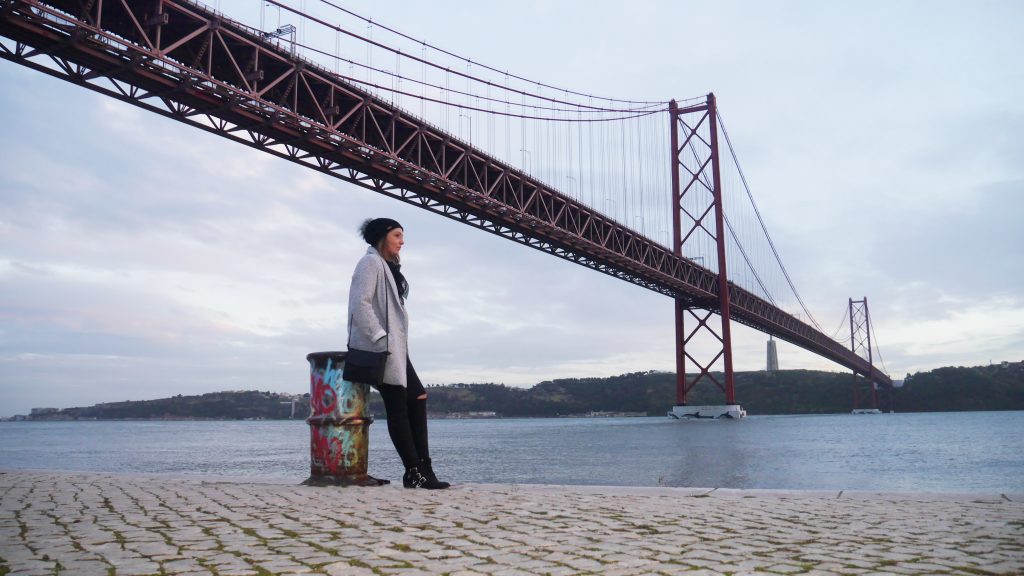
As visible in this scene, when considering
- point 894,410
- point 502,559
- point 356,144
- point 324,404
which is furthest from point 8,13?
point 894,410

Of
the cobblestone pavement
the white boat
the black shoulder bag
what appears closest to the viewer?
the cobblestone pavement

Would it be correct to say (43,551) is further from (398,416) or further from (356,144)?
(356,144)

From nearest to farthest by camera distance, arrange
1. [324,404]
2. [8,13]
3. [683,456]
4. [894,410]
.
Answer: [324,404] → [8,13] → [683,456] → [894,410]

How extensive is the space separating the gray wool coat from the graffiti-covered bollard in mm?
396

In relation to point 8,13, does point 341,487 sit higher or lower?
lower

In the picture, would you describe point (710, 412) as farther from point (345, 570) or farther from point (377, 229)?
point (345, 570)

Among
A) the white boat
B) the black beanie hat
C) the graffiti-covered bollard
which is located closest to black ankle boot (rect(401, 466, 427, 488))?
the graffiti-covered bollard

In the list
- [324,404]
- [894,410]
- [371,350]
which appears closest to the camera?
[371,350]

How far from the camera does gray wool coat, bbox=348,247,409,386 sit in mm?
5109

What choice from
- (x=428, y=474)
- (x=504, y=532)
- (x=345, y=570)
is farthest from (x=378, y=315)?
(x=345, y=570)

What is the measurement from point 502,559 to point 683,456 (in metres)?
17.3

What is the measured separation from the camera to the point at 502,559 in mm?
2920

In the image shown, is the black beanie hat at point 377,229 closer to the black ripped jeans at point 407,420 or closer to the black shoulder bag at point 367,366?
the black shoulder bag at point 367,366

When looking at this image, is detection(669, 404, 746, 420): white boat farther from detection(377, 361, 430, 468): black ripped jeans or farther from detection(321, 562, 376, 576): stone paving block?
detection(321, 562, 376, 576): stone paving block
